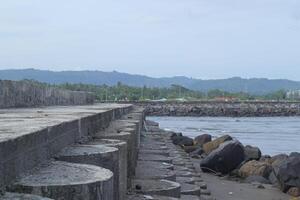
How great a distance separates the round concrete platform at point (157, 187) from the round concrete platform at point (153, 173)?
1.16 feet

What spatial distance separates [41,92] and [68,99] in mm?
5003

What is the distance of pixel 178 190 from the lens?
7.82 meters

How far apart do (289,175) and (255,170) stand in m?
2.82

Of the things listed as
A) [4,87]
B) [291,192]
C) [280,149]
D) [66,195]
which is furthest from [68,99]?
[280,149]

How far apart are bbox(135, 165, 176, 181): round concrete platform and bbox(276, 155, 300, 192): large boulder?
7.51 metres

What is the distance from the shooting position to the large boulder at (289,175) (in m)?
16.1

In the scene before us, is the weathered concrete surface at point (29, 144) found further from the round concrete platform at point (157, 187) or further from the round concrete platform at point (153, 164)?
the round concrete platform at point (153, 164)

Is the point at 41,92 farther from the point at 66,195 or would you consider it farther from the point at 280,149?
the point at 280,149

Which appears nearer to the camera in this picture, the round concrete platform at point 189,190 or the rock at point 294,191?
the round concrete platform at point 189,190

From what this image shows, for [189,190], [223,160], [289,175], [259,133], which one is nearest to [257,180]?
[289,175]

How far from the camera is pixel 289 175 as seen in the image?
1623 cm

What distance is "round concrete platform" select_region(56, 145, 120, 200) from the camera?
503cm

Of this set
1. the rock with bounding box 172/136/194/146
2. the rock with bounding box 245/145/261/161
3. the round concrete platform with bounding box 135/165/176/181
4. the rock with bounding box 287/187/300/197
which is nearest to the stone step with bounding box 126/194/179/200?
the round concrete platform with bounding box 135/165/176/181

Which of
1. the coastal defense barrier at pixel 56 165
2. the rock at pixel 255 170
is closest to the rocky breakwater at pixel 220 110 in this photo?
the rock at pixel 255 170
